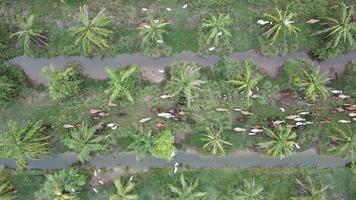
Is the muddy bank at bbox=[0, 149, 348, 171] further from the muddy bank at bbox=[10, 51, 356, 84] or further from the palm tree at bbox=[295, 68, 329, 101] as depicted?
the muddy bank at bbox=[10, 51, 356, 84]

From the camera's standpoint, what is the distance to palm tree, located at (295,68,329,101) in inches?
643

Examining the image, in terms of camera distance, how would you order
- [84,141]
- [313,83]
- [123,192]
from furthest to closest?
1. [84,141]
2. [123,192]
3. [313,83]

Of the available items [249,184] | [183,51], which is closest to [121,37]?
[183,51]

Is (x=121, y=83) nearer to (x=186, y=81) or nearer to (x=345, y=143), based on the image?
(x=186, y=81)

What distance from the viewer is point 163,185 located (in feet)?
57.0

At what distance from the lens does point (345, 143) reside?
54.3 feet

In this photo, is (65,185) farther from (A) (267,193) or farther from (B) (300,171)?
(B) (300,171)

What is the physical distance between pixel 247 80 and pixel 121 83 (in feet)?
15.5

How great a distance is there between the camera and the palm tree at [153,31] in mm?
16750

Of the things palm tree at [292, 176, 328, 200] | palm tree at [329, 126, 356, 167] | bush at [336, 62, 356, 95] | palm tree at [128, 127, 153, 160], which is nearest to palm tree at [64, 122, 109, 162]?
palm tree at [128, 127, 153, 160]

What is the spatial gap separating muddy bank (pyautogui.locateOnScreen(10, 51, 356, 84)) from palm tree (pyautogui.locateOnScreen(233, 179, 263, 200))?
14.4 feet

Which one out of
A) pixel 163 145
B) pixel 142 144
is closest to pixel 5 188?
pixel 142 144

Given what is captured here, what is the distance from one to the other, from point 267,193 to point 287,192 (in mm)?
776

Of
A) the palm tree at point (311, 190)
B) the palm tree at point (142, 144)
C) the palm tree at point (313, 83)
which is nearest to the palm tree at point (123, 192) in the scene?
the palm tree at point (142, 144)
